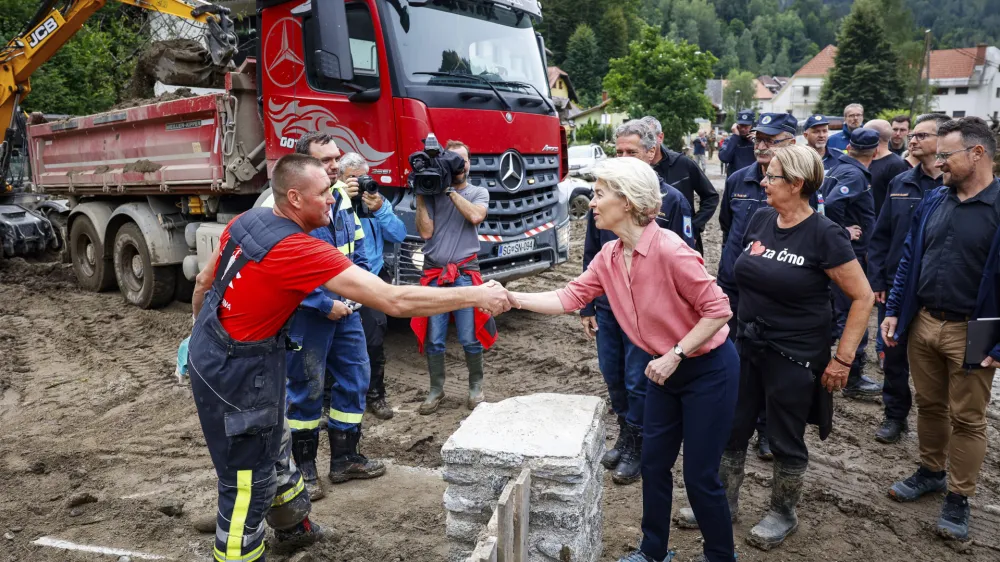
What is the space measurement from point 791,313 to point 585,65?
214 feet

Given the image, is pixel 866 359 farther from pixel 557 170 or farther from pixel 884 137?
pixel 557 170

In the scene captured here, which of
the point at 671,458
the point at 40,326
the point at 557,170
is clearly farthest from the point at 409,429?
the point at 40,326

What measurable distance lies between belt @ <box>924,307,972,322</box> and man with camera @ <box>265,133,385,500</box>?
3118 millimetres

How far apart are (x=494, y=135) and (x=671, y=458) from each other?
3.82 m

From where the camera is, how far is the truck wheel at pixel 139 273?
8.32 m

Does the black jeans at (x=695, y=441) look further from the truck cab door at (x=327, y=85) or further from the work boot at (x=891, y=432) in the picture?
the truck cab door at (x=327, y=85)

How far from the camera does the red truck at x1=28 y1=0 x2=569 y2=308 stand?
5.70m

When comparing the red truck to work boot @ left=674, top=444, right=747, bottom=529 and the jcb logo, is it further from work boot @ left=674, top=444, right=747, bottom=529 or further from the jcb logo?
work boot @ left=674, top=444, right=747, bottom=529

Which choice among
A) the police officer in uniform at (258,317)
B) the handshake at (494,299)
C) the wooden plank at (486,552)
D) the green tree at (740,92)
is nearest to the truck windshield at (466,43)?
the handshake at (494,299)

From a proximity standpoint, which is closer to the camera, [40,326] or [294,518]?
[294,518]

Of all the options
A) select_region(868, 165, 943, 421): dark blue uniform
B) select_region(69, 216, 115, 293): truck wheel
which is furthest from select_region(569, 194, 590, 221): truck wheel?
select_region(868, 165, 943, 421): dark blue uniform

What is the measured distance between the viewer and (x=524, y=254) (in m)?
6.61

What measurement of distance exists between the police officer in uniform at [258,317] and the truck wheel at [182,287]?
6252mm

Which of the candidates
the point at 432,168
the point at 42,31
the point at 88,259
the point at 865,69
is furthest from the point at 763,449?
the point at 865,69
